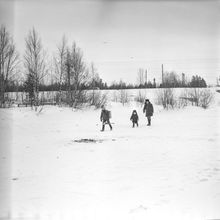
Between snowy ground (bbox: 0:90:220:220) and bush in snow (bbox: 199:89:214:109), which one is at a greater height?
bush in snow (bbox: 199:89:214:109)

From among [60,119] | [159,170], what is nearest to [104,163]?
[159,170]

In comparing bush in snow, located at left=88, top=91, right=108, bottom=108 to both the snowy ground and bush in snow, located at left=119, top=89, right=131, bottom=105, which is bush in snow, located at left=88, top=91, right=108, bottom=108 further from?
the snowy ground

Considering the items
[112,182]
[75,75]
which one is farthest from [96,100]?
[112,182]

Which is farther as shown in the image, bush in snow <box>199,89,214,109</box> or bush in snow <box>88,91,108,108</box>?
bush in snow <box>88,91,108,108</box>

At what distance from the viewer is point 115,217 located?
5379 millimetres

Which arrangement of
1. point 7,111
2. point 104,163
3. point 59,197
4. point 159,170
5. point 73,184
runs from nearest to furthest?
1. point 59,197
2. point 73,184
3. point 159,170
4. point 104,163
5. point 7,111

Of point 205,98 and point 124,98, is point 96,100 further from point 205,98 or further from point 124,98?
point 205,98

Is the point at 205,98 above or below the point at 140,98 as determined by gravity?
below

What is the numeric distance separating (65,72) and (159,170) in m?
32.4

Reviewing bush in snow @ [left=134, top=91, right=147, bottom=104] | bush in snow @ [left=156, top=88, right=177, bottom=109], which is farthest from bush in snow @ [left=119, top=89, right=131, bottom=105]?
bush in snow @ [left=156, top=88, right=177, bottom=109]

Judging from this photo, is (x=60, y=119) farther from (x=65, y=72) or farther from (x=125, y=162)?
(x=125, y=162)

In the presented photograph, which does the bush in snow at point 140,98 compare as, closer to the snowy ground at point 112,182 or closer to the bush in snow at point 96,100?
the bush in snow at point 96,100

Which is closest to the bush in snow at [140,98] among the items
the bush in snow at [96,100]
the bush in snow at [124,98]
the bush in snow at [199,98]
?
the bush in snow at [124,98]

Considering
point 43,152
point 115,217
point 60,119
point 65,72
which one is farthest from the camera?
point 65,72
